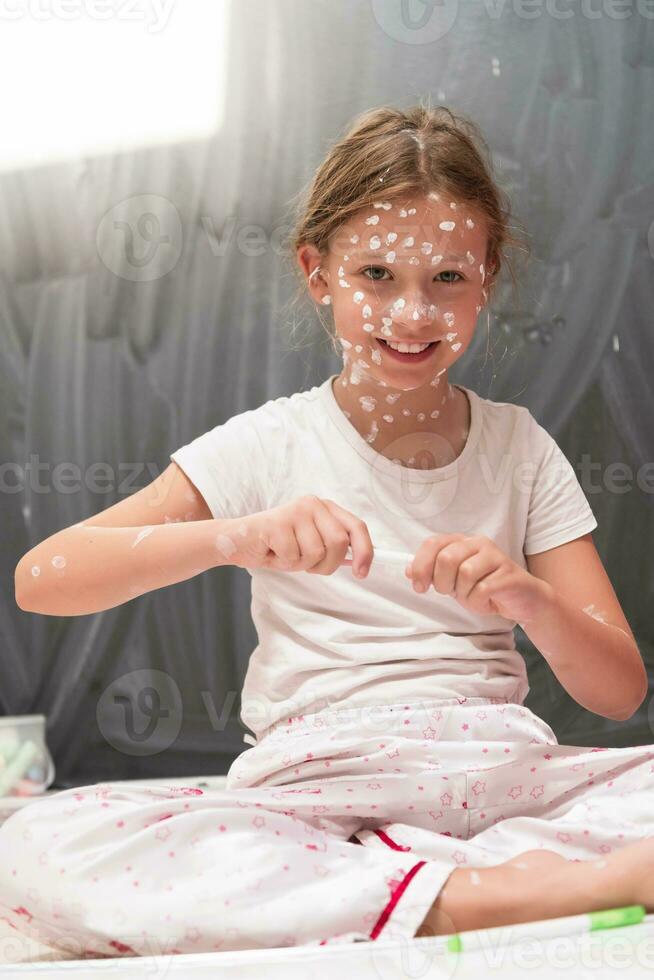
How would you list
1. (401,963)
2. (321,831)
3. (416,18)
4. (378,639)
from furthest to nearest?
(416,18) < (378,639) < (321,831) < (401,963)

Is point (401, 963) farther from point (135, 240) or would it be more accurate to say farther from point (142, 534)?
point (135, 240)

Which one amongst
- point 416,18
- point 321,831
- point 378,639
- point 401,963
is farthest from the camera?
point 416,18

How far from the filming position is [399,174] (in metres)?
0.81

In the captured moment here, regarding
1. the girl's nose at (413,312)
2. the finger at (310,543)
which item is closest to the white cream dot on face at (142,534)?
the finger at (310,543)

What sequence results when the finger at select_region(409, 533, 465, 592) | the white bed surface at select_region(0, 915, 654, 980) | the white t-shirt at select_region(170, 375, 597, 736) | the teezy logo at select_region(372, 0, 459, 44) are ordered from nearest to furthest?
the white bed surface at select_region(0, 915, 654, 980) < the finger at select_region(409, 533, 465, 592) < the white t-shirt at select_region(170, 375, 597, 736) < the teezy logo at select_region(372, 0, 459, 44)

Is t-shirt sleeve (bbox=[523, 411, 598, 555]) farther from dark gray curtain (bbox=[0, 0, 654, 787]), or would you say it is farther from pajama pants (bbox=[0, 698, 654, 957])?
dark gray curtain (bbox=[0, 0, 654, 787])

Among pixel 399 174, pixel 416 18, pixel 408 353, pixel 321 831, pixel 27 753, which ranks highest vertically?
pixel 416 18

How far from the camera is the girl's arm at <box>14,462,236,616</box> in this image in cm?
73

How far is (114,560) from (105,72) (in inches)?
25.7

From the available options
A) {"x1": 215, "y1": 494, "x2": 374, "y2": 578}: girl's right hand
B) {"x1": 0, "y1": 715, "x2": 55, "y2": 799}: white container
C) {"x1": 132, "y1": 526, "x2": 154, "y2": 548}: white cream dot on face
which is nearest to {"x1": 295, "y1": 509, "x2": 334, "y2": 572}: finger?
{"x1": 215, "y1": 494, "x2": 374, "y2": 578}: girl's right hand

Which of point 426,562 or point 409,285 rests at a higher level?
point 409,285

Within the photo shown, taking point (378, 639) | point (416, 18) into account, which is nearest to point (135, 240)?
point (416, 18)

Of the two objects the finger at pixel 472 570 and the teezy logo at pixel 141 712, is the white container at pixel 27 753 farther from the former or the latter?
the finger at pixel 472 570

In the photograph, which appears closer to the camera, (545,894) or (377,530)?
(545,894)
